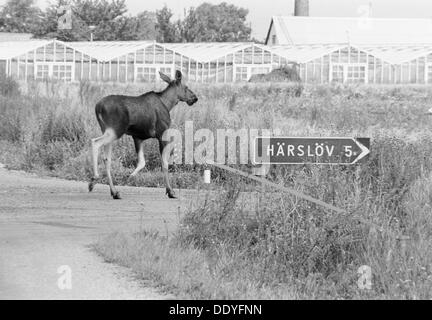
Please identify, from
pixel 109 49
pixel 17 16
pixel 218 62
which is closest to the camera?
pixel 218 62

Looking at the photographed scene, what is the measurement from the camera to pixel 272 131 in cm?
1848

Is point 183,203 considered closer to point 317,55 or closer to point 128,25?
point 317,55

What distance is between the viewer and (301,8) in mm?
98750

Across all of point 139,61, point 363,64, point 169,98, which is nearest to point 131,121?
point 169,98

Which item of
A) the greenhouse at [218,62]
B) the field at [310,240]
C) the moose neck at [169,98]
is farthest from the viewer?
the greenhouse at [218,62]

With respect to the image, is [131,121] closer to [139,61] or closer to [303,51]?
[139,61]

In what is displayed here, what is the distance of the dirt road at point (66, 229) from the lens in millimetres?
7828

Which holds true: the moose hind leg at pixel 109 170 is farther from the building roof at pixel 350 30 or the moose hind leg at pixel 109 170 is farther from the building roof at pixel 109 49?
the building roof at pixel 350 30

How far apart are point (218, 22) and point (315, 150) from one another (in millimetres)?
100717

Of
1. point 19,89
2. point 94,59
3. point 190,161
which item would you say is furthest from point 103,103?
point 94,59

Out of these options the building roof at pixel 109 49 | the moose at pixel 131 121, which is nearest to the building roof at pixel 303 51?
the building roof at pixel 109 49

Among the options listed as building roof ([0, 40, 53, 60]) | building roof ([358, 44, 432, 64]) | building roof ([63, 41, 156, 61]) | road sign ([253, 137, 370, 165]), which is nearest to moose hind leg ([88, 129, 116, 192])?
road sign ([253, 137, 370, 165])

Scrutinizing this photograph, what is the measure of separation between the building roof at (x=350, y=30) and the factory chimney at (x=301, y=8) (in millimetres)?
7587

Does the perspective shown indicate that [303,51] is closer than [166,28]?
Yes
